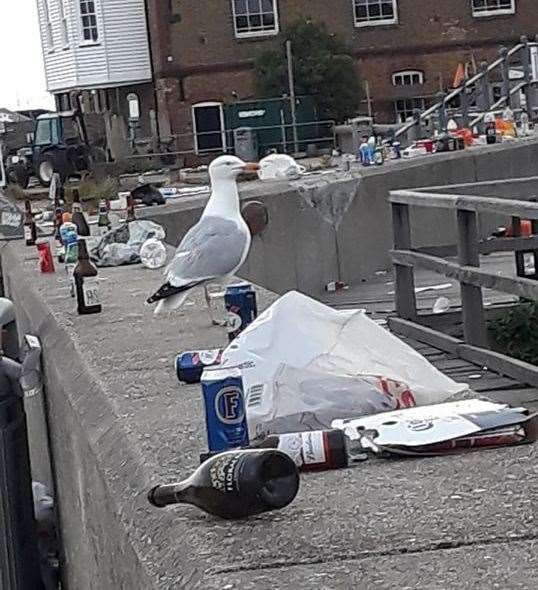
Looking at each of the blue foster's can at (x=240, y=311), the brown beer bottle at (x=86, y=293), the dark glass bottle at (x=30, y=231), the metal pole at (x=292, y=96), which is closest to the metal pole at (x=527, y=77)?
the metal pole at (x=292, y=96)

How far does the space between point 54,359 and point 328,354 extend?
2.15 m

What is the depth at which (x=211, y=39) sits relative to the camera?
1574 inches

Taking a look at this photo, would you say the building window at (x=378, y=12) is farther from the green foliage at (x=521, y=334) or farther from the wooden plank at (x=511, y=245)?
the wooden plank at (x=511, y=245)

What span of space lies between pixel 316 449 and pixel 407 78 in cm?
3722

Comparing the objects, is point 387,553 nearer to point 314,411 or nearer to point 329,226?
point 314,411

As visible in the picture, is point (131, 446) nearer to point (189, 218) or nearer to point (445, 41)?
point (189, 218)

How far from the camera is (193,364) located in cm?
483

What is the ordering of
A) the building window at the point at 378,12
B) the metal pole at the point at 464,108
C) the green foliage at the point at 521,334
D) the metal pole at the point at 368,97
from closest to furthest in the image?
the green foliage at the point at 521,334
the metal pole at the point at 464,108
the metal pole at the point at 368,97
the building window at the point at 378,12

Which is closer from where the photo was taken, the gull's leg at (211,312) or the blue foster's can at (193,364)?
the blue foster's can at (193,364)

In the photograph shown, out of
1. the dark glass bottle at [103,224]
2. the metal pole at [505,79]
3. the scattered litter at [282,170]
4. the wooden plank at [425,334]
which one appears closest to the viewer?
the wooden plank at [425,334]

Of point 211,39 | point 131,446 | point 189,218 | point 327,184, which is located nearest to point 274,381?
point 131,446

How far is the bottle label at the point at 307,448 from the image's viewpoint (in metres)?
3.65

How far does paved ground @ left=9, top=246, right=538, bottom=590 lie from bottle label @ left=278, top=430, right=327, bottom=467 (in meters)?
0.05

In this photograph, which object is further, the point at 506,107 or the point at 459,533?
the point at 506,107
